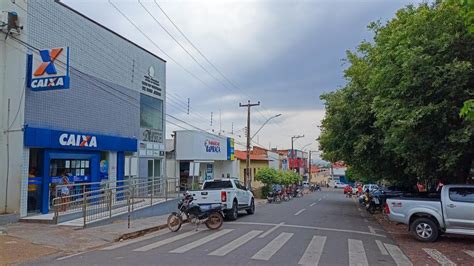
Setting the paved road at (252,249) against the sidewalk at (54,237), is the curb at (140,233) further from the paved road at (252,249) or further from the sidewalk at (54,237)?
the paved road at (252,249)

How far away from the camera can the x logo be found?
16078 mm

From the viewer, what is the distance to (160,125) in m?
27.9

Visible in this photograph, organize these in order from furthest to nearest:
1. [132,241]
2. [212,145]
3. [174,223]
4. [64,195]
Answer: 1. [212,145]
2. [64,195]
3. [174,223]
4. [132,241]

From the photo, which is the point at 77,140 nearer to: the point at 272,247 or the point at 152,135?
the point at 152,135

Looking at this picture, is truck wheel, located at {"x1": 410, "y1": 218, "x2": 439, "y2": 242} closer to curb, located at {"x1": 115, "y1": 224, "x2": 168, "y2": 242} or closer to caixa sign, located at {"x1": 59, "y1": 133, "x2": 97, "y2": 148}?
curb, located at {"x1": 115, "y1": 224, "x2": 168, "y2": 242}

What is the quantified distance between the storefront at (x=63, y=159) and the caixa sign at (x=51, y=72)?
1.76 meters

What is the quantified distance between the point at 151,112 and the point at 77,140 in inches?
324

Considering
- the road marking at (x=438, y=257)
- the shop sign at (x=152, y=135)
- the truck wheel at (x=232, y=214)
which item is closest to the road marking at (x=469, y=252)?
the road marking at (x=438, y=257)

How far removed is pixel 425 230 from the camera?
533 inches

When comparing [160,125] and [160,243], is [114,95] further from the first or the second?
[160,243]

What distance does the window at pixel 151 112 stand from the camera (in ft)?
84.1

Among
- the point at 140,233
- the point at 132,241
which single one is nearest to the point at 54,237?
the point at 132,241

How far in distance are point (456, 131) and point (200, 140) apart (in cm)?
2666

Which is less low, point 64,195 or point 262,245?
point 64,195
